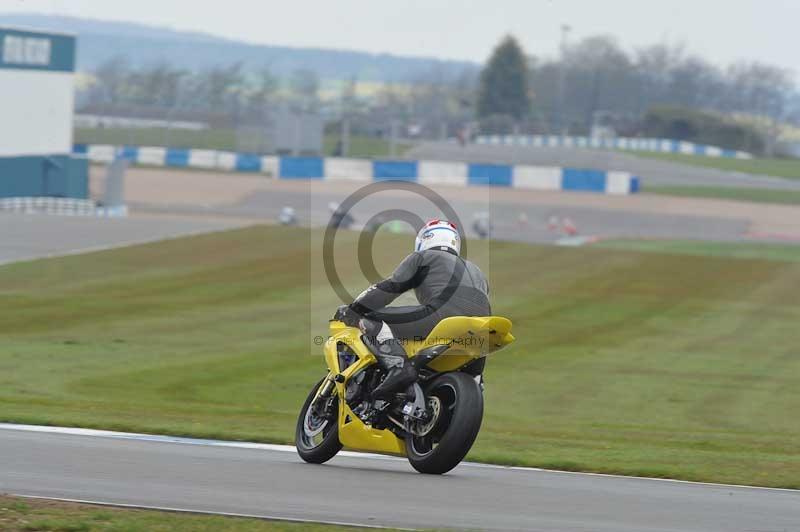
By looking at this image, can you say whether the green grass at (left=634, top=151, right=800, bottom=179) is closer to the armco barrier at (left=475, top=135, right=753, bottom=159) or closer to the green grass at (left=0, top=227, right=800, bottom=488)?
the armco barrier at (left=475, top=135, right=753, bottom=159)

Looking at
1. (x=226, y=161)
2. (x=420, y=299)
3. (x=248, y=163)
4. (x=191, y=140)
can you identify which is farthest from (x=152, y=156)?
(x=420, y=299)

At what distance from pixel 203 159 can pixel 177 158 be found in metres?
1.54

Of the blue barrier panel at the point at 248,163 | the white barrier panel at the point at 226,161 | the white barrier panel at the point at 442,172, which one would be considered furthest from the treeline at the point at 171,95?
the white barrier panel at the point at 442,172

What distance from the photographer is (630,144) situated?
334ft

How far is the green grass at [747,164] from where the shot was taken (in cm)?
7456

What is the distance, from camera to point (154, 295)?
2489cm

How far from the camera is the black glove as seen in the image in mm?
9250

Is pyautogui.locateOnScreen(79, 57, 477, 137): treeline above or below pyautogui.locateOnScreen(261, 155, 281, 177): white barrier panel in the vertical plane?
above

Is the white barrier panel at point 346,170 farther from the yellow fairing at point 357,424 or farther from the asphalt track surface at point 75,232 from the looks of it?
the yellow fairing at point 357,424

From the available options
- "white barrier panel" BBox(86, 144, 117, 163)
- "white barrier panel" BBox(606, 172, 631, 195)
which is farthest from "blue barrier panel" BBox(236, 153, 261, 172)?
"white barrier panel" BBox(606, 172, 631, 195)

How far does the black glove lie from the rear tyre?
498 millimetres

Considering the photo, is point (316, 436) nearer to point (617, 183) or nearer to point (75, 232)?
point (75, 232)

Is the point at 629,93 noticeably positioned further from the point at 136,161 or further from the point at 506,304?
the point at 506,304

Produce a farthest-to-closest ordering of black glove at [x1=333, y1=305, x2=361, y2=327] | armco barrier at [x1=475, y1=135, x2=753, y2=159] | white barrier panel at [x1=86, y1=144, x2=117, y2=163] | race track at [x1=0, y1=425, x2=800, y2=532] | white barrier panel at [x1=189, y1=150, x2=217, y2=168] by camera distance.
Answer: armco barrier at [x1=475, y1=135, x2=753, y2=159]
white barrier panel at [x1=189, y1=150, x2=217, y2=168]
white barrier panel at [x1=86, y1=144, x2=117, y2=163]
black glove at [x1=333, y1=305, x2=361, y2=327]
race track at [x1=0, y1=425, x2=800, y2=532]
